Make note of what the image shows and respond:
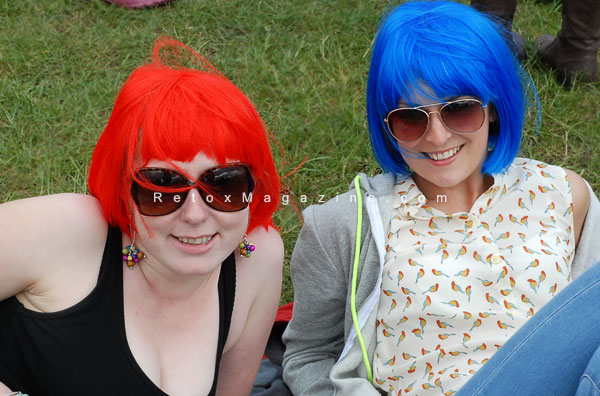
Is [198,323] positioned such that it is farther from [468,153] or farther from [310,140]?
[310,140]

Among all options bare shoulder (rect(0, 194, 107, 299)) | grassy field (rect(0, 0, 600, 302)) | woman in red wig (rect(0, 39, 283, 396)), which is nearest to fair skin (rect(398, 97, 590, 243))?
woman in red wig (rect(0, 39, 283, 396))

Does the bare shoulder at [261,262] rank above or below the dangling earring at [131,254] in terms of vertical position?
below

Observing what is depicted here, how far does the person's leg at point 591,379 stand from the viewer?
5.92 feet

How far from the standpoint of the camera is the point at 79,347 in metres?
1.98

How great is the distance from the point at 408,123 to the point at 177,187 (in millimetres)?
771

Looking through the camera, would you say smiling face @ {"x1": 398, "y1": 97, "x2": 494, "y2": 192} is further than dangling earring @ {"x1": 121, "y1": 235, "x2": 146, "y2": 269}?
Yes

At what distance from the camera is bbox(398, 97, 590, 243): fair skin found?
2.24 m

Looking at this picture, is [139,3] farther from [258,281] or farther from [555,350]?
[555,350]

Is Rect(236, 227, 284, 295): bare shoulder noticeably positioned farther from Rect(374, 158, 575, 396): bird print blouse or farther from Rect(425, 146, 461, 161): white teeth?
Rect(425, 146, 461, 161): white teeth

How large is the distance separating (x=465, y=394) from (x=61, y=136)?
9.24 feet

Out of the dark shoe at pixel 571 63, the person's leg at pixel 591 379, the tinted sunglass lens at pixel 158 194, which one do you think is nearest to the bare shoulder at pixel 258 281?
the tinted sunglass lens at pixel 158 194

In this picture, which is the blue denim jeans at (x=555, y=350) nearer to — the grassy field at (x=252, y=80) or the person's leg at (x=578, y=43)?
the grassy field at (x=252, y=80)

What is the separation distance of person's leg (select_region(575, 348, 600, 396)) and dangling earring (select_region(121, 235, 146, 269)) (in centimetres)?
121

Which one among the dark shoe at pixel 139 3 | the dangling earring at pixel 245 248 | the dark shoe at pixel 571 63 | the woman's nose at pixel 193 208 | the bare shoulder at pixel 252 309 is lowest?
the bare shoulder at pixel 252 309
